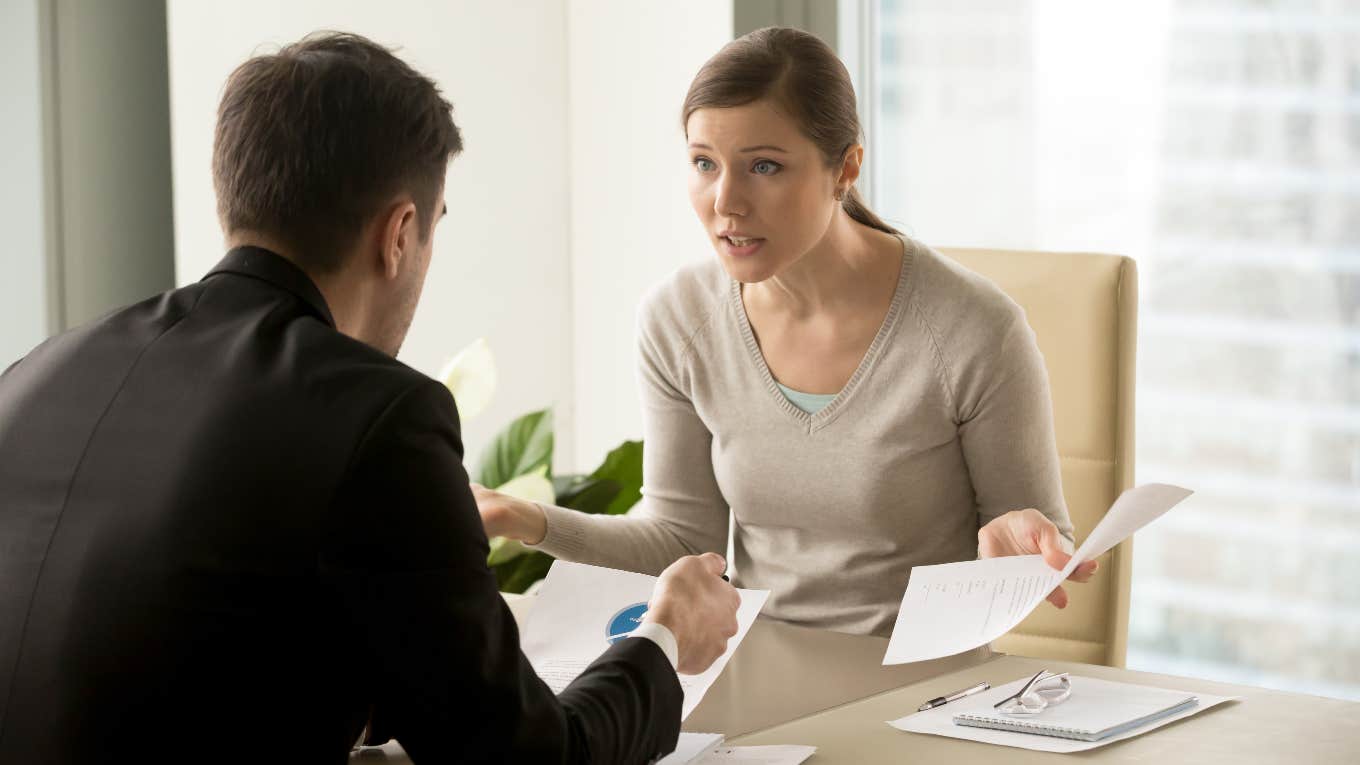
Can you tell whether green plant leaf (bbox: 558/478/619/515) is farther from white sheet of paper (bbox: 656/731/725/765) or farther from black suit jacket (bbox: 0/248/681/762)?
black suit jacket (bbox: 0/248/681/762)

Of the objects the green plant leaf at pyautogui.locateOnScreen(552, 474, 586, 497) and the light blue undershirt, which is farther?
the green plant leaf at pyautogui.locateOnScreen(552, 474, 586, 497)

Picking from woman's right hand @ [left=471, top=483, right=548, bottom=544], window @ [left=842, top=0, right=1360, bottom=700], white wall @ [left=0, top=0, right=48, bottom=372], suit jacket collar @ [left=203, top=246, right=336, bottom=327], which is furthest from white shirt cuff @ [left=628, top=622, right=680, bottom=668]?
white wall @ [left=0, top=0, right=48, bottom=372]

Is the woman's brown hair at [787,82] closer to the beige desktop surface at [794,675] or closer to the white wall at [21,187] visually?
the beige desktop surface at [794,675]

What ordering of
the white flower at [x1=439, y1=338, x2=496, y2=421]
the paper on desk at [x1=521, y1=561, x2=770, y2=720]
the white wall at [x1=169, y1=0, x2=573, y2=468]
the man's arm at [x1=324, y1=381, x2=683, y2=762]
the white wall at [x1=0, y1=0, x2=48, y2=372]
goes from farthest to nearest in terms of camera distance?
the white wall at [x1=169, y1=0, x2=573, y2=468], the white wall at [x1=0, y1=0, x2=48, y2=372], the white flower at [x1=439, y1=338, x2=496, y2=421], the paper on desk at [x1=521, y1=561, x2=770, y2=720], the man's arm at [x1=324, y1=381, x2=683, y2=762]

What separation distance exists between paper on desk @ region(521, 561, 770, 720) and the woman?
0.88 feet

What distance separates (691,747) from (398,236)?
497mm

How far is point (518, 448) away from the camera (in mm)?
2936

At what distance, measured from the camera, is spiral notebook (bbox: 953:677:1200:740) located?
1.28 meters

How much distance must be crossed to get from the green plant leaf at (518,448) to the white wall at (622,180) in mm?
674

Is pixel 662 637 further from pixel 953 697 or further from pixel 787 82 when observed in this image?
pixel 787 82

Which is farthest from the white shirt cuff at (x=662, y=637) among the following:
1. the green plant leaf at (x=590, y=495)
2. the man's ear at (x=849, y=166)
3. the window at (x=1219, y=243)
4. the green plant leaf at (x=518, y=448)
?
the window at (x=1219, y=243)

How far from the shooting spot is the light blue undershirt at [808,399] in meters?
1.97

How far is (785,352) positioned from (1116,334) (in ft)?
1.44

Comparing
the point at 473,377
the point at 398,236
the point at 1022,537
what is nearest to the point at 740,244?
the point at 1022,537
